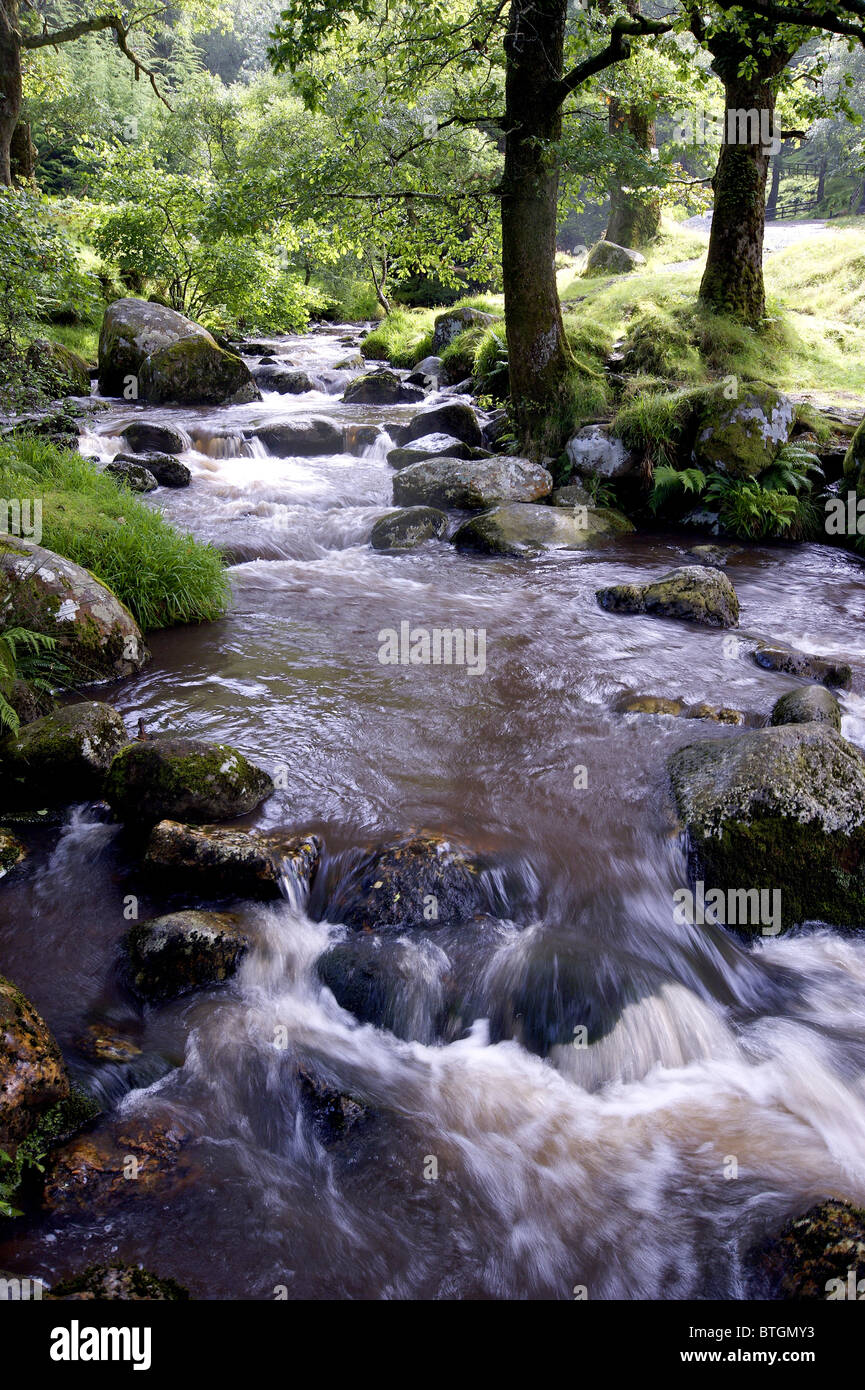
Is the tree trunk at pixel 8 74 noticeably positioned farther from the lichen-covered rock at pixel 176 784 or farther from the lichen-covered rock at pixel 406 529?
the lichen-covered rock at pixel 176 784

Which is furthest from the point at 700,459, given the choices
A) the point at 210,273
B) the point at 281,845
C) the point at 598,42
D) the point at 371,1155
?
the point at 210,273

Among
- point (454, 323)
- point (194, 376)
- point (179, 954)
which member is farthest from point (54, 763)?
point (454, 323)

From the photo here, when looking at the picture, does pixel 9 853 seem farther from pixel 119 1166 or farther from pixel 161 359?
pixel 161 359

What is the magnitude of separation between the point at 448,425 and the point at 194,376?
19.5 ft

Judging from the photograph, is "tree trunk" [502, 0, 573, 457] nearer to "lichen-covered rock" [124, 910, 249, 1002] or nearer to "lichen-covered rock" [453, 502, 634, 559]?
"lichen-covered rock" [453, 502, 634, 559]

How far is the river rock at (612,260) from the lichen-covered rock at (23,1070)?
21.0 metres

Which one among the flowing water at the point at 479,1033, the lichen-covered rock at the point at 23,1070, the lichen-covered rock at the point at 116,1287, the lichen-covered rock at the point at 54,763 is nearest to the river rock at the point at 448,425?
the flowing water at the point at 479,1033

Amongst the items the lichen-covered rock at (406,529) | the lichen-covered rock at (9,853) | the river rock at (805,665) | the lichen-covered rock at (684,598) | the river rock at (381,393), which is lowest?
the lichen-covered rock at (9,853)

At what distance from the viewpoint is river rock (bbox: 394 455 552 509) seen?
36.8 ft

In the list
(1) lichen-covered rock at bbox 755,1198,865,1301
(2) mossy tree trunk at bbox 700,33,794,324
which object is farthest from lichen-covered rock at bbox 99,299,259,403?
(1) lichen-covered rock at bbox 755,1198,865,1301

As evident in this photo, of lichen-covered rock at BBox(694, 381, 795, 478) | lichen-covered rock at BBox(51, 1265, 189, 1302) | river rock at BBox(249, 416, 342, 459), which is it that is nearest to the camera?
lichen-covered rock at BBox(51, 1265, 189, 1302)

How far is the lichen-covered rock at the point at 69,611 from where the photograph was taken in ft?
20.4

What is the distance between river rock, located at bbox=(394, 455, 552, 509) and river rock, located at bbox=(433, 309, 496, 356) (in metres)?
9.14
